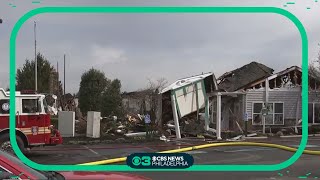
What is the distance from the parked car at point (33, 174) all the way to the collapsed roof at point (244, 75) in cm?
81

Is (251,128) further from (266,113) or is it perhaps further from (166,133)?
(166,133)

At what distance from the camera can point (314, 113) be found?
2408 millimetres

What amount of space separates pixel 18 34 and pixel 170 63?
2.27 ft

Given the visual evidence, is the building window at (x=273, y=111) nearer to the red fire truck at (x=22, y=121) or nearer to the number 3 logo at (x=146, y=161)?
the number 3 logo at (x=146, y=161)

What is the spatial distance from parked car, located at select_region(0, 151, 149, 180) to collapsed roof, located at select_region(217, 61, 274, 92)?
81 centimetres

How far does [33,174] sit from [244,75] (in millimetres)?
1344

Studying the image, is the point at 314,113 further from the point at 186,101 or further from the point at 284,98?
the point at 186,101

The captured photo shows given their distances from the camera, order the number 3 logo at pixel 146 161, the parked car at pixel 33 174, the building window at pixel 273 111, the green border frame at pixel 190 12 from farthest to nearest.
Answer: the parked car at pixel 33 174, the building window at pixel 273 111, the number 3 logo at pixel 146 161, the green border frame at pixel 190 12

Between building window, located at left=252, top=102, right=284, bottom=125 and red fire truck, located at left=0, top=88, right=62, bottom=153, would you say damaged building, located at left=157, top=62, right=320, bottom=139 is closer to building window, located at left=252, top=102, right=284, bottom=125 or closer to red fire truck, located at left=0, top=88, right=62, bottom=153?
building window, located at left=252, top=102, right=284, bottom=125

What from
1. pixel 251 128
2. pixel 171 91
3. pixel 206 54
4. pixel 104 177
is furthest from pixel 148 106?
pixel 104 177

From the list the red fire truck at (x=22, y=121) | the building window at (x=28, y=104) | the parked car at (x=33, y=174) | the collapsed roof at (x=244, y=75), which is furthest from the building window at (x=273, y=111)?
the building window at (x=28, y=104)

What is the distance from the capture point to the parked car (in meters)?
2.75

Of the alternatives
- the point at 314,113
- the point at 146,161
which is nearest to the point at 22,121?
the point at 146,161

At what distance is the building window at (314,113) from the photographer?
233 centimetres
